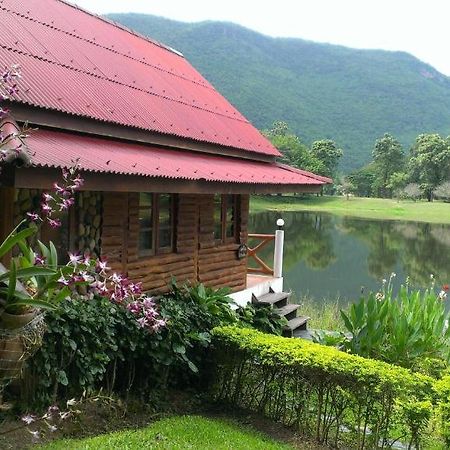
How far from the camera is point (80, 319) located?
5.43 meters

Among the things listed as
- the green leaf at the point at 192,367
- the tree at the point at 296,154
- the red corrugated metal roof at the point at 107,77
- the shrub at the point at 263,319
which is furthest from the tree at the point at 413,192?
the green leaf at the point at 192,367

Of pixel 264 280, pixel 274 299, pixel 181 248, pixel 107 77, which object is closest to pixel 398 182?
pixel 264 280

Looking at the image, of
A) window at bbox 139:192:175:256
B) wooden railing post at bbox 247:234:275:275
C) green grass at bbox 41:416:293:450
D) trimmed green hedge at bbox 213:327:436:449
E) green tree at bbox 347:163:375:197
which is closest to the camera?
green grass at bbox 41:416:293:450

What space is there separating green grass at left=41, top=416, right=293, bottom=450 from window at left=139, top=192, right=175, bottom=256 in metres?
3.31

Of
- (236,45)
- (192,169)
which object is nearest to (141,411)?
(192,169)

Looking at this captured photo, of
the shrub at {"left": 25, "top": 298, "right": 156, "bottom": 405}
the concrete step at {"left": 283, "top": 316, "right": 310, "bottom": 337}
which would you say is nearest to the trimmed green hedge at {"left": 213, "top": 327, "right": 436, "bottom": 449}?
the shrub at {"left": 25, "top": 298, "right": 156, "bottom": 405}

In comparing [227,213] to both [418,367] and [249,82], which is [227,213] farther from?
[249,82]

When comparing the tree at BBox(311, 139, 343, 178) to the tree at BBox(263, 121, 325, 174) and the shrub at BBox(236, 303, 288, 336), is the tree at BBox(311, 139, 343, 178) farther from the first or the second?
the shrub at BBox(236, 303, 288, 336)

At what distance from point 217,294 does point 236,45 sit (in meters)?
129

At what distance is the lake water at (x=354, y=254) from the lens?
20.9 m

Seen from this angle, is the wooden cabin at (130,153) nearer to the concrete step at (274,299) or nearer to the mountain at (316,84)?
the concrete step at (274,299)

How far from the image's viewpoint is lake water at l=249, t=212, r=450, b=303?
2094 cm

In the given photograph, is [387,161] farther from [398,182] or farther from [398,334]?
[398,334]

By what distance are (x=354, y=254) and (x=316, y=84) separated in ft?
335
